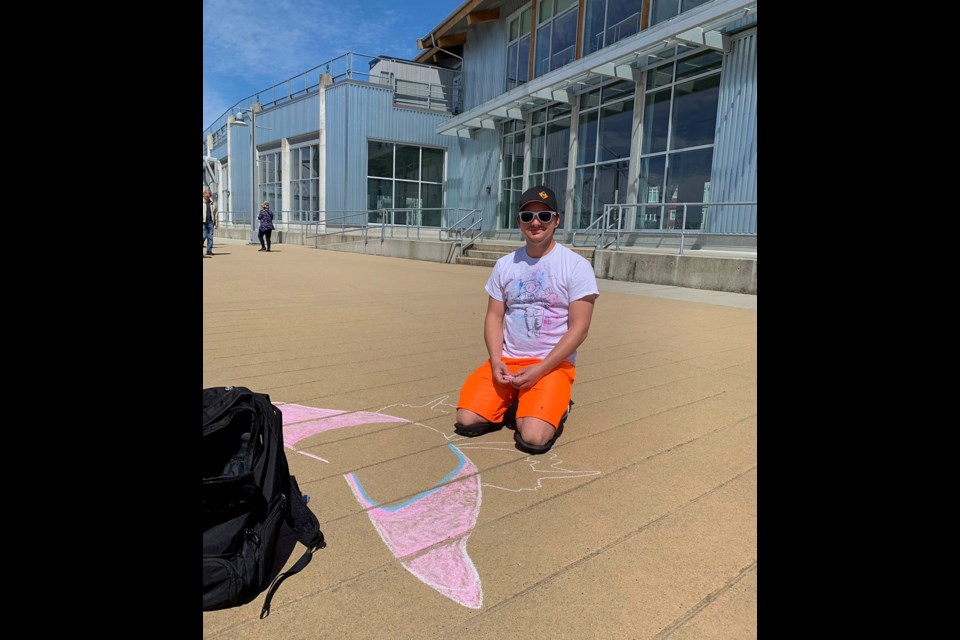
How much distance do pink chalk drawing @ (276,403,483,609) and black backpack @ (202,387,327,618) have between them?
0.28 m

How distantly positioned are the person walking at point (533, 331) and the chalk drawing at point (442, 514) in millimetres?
201

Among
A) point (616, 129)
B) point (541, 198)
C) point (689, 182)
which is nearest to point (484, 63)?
point (616, 129)

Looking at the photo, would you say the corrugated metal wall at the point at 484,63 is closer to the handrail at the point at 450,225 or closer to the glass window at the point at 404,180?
the glass window at the point at 404,180

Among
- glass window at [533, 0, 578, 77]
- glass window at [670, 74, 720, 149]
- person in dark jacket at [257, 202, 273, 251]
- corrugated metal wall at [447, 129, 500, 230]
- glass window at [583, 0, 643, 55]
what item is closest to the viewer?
glass window at [670, 74, 720, 149]

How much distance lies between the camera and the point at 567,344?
3.08 m

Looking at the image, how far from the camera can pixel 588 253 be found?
13547 mm

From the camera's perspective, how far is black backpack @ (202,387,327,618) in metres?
1.71

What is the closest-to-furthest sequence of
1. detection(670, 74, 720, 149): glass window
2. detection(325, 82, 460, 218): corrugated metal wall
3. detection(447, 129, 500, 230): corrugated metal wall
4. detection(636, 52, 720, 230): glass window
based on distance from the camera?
detection(670, 74, 720, 149): glass window, detection(636, 52, 720, 230): glass window, detection(447, 129, 500, 230): corrugated metal wall, detection(325, 82, 460, 218): corrugated metal wall

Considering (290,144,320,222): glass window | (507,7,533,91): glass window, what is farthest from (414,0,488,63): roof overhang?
(290,144,320,222): glass window

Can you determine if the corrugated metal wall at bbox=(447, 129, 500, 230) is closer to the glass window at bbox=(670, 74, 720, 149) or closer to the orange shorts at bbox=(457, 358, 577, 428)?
the glass window at bbox=(670, 74, 720, 149)
